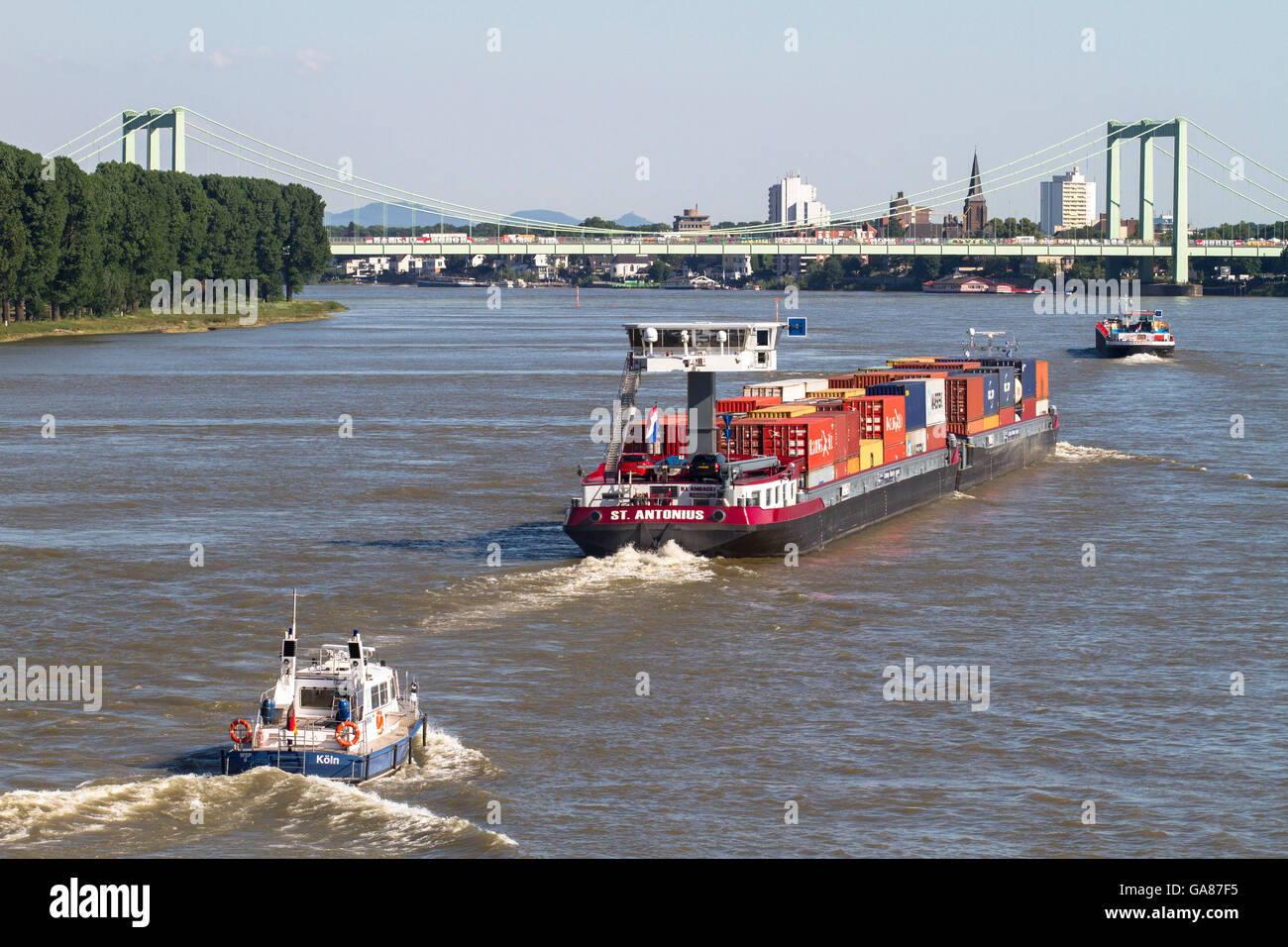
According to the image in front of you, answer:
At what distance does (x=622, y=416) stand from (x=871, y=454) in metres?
9.58

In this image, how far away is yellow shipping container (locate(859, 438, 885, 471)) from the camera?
149 feet

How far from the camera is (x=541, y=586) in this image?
115ft

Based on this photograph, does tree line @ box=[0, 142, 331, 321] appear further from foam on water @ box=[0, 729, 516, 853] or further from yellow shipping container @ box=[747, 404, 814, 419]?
foam on water @ box=[0, 729, 516, 853]

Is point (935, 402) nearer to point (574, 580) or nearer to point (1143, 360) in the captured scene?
point (574, 580)

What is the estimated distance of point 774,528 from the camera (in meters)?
38.0

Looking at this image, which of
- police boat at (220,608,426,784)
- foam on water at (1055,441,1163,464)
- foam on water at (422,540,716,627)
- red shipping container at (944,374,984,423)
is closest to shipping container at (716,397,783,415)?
foam on water at (422,540,716,627)

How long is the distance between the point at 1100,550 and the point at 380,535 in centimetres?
1792

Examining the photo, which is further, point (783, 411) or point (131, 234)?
point (131, 234)

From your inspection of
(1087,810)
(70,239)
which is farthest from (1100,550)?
(70,239)
